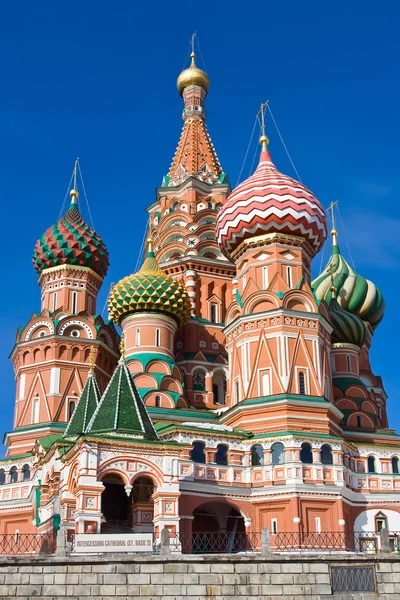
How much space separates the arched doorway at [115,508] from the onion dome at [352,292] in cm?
1451

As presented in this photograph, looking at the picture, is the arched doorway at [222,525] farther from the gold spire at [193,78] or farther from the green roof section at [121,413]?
the gold spire at [193,78]

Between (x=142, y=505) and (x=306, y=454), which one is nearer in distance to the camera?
(x=142, y=505)

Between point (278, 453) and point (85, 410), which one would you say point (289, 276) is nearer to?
point (278, 453)

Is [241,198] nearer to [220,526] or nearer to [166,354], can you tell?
[166,354]

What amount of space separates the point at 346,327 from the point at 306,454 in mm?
7972

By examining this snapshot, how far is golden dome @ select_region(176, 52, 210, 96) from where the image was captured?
4159 centimetres

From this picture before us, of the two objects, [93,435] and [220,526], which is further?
[220,526]

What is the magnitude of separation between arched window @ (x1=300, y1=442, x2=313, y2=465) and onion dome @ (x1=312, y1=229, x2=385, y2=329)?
983cm

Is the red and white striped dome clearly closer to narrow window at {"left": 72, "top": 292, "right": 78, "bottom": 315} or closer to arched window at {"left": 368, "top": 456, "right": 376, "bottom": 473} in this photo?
narrow window at {"left": 72, "top": 292, "right": 78, "bottom": 315}

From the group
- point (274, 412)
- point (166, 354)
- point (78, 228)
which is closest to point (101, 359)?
point (166, 354)

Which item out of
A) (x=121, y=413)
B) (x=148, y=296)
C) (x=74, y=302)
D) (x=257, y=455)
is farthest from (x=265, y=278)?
(x=121, y=413)

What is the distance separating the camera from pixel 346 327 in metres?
32.2

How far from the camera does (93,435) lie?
68.0 feet

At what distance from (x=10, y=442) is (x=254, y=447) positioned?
9266 millimetres
